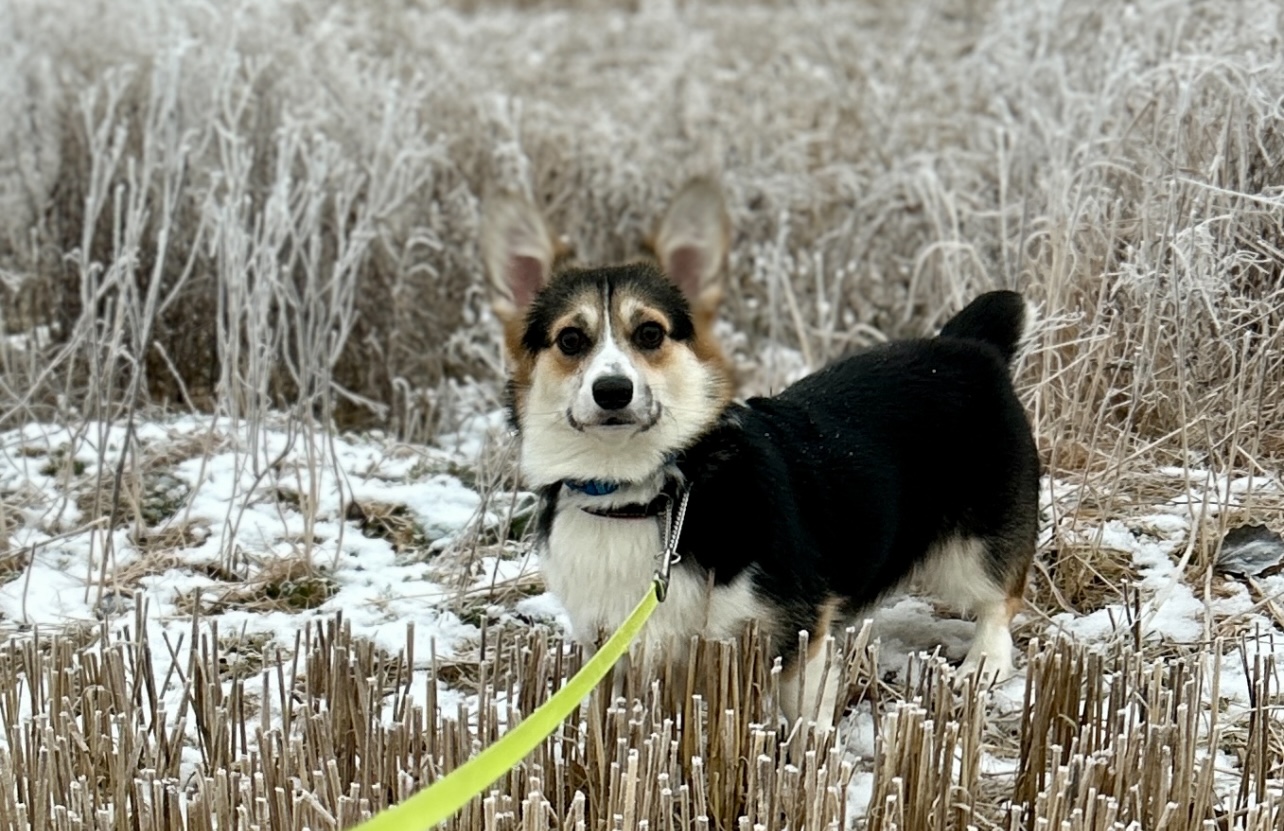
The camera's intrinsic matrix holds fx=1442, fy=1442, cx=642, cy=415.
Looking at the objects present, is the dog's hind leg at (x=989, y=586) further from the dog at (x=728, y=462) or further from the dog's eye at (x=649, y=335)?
the dog's eye at (x=649, y=335)

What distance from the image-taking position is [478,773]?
209 cm

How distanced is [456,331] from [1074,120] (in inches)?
105

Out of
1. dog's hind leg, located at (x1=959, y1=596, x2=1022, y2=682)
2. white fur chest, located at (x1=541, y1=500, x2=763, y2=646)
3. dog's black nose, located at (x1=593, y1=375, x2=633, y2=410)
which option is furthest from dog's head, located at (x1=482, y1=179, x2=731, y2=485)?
dog's hind leg, located at (x1=959, y1=596, x2=1022, y2=682)

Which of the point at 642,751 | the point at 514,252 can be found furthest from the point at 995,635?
the point at 514,252

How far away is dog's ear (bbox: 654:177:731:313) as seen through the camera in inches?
128

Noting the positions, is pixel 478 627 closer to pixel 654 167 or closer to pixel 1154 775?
pixel 1154 775

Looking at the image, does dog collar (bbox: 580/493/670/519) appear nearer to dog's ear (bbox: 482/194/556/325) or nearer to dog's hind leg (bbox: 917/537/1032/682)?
dog's ear (bbox: 482/194/556/325)

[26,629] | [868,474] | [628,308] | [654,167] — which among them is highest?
[654,167]

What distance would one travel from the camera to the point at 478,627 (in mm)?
3709

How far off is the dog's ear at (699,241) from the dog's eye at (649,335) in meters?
0.22

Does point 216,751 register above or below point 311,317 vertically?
below

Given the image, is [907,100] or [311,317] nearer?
[311,317]

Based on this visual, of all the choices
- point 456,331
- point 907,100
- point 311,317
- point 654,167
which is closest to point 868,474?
point 311,317

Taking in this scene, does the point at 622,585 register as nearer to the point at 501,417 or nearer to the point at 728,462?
the point at 728,462
